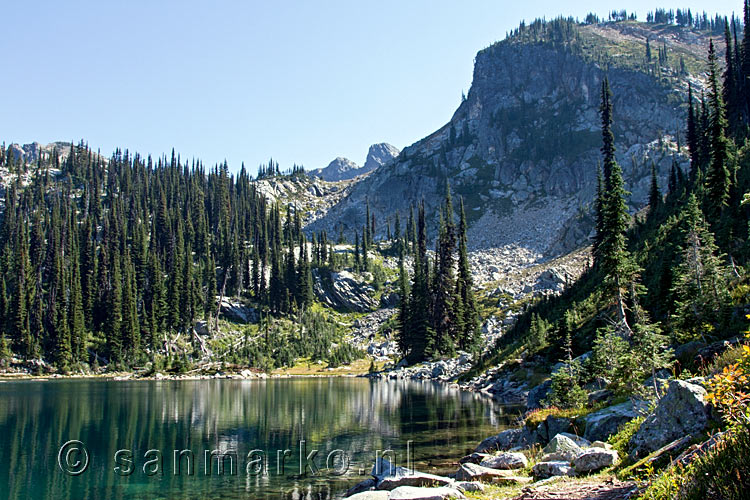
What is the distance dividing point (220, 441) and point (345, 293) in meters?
148

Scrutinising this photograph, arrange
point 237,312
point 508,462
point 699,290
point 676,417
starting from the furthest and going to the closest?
point 237,312, point 699,290, point 508,462, point 676,417

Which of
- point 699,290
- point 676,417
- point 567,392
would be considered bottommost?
point 567,392

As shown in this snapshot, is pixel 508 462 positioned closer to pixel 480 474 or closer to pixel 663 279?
pixel 480 474

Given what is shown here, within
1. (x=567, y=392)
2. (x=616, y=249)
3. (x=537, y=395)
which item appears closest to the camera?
(x=567, y=392)

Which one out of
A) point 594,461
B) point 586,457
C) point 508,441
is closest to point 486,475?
point 586,457

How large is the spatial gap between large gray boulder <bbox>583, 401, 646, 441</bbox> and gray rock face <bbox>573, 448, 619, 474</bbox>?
195 inches

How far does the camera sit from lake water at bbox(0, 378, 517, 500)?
2712 centimetres

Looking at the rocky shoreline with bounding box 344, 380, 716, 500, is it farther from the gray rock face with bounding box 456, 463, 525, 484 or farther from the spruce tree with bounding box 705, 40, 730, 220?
the spruce tree with bounding box 705, 40, 730, 220

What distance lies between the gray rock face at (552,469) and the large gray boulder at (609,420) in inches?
188

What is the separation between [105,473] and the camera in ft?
98.2

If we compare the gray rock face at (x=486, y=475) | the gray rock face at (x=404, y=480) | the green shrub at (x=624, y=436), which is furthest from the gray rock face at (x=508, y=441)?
→ the gray rock face at (x=404, y=480)

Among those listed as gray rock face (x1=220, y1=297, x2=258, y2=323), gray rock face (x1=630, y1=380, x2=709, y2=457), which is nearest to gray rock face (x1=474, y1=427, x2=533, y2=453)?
gray rock face (x1=630, y1=380, x2=709, y2=457)

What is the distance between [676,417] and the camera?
49.4ft

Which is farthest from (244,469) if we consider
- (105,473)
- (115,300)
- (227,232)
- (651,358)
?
(227,232)
